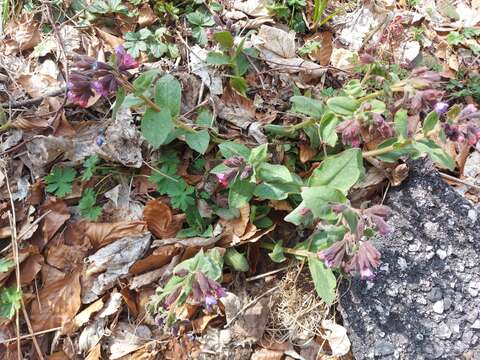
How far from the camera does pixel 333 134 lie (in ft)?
7.42

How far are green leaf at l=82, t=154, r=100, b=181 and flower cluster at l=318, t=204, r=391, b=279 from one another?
48.2 inches

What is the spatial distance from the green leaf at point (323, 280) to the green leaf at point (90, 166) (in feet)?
3.86

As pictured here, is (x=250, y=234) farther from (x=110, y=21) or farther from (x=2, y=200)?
(x=110, y=21)

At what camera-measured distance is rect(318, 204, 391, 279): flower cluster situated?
1.86 m

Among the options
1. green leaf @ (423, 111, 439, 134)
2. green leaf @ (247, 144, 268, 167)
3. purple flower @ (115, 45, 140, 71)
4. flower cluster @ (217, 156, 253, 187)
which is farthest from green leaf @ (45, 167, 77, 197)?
green leaf @ (423, 111, 439, 134)

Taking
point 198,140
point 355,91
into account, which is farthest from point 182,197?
point 355,91

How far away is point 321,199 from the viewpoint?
6.56 feet

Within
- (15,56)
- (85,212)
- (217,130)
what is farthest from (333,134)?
(15,56)

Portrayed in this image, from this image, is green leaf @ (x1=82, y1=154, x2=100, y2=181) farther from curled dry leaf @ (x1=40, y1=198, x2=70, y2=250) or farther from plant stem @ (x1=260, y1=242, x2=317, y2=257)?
plant stem @ (x1=260, y1=242, x2=317, y2=257)

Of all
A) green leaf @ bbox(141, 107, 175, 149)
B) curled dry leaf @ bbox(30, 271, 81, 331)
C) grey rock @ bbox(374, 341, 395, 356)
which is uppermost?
green leaf @ bbox(141, 107, 175, 149)

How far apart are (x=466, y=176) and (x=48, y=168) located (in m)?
2.33

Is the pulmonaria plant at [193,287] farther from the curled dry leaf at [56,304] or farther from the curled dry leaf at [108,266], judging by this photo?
the curled dry leaf at [56,304]

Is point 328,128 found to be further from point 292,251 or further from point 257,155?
point 292,251

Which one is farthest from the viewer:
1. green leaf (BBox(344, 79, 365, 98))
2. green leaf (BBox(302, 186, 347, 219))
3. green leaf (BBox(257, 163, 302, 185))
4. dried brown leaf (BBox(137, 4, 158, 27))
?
dried brown leaf (BBox(137, 4, 158, 27))
